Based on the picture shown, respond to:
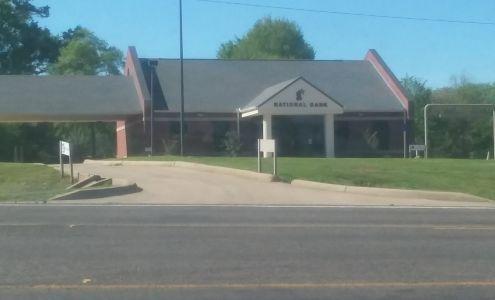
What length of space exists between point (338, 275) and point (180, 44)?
1322 inches

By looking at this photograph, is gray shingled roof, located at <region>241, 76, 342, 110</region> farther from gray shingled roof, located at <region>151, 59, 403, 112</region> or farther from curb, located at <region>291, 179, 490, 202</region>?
curb, located at <region>291, 179, 490, 202</region>

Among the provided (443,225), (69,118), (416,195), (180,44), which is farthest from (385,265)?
(69,118)

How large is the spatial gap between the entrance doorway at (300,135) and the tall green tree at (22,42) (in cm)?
4512

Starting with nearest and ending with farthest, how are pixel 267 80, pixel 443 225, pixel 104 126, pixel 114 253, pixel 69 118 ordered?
pixel 114 253
pixel 443 225
pixel 69 118
pixel 267 80
pixel 104 126

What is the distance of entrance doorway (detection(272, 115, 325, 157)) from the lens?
4888 cm

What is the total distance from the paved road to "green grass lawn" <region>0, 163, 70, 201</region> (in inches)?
204

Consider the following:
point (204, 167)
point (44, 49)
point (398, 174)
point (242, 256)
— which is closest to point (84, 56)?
point (44, 49)

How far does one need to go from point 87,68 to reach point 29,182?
57264 millimetres

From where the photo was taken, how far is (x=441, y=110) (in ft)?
198

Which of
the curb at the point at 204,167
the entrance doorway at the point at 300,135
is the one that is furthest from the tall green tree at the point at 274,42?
the curb at the point at 204,167

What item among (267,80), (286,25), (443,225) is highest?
(286,25)

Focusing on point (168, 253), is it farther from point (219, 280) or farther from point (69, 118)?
point (69, 118)

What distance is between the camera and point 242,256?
37.3 ft

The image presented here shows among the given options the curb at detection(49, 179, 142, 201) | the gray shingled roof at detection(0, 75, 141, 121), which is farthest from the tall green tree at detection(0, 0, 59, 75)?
the curb at detection(49, 179, 142, 201)
